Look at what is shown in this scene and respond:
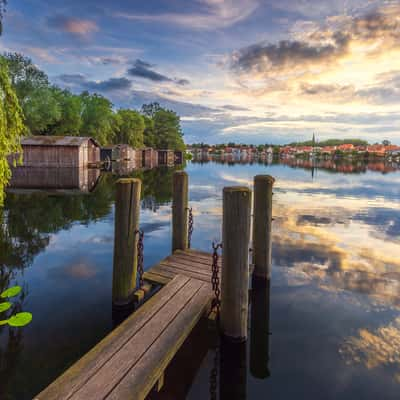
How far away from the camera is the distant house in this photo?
149ft

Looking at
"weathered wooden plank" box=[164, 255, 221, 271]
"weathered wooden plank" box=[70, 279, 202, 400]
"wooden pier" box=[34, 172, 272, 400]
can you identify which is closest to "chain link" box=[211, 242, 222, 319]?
"wooden pier" box=[34, 172, 272, 400]

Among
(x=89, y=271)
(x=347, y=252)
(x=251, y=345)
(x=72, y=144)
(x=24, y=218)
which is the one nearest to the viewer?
(x=251, y=345)

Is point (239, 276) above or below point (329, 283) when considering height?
above

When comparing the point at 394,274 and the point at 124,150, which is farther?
the point at 124,150

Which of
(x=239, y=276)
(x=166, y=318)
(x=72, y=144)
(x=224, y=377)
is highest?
(x=72, y=144)

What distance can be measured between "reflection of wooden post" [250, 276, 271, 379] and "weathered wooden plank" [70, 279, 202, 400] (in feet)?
5.47

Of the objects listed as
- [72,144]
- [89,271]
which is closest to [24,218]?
[89,271]

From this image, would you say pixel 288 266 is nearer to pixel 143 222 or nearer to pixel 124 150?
pixel 143 222

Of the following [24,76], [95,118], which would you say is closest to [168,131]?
[95,118]

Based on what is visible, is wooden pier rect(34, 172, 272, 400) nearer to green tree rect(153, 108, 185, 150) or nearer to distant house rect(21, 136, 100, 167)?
distant house rect(21, 136, 100, 167)

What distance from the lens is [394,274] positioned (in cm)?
965

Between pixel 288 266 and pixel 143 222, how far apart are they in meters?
8.89

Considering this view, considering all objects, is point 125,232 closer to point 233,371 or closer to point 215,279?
point 215,279

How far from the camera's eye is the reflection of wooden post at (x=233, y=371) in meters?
4.75
